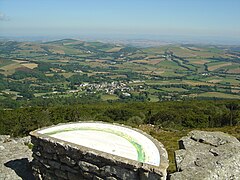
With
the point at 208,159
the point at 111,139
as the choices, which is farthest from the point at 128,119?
the point at 111,139

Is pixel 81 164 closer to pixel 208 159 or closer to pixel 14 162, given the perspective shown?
pixel 208 159

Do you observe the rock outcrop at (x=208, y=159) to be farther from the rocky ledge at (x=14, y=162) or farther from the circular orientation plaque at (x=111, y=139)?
the rocky ledge at (x=14, y=162)

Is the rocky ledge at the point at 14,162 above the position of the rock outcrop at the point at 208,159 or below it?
below

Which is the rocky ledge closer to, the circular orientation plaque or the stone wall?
the stone wall

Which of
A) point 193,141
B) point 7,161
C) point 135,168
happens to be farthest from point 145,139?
point 7,161

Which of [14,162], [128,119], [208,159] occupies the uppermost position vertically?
[208,159]

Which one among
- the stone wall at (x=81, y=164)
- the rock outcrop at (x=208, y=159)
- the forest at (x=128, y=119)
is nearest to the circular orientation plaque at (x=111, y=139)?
the stone wall at (x=81, y=164)
